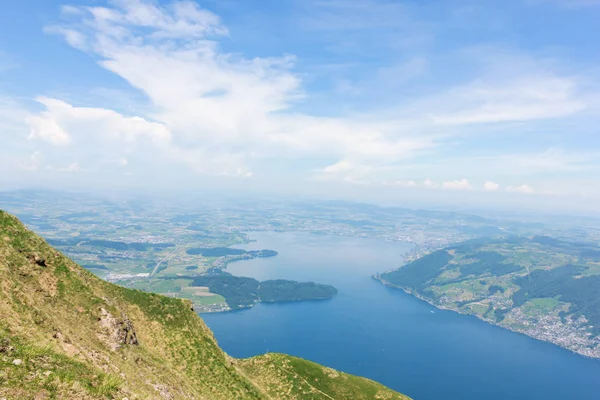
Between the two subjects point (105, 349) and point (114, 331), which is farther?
point (114, 331)

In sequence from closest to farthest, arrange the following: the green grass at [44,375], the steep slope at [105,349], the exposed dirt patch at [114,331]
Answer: the green grass at [44,375]
the steep slope at [105,349]
the exposed dirt patch at [114,331]

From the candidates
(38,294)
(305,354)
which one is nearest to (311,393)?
(38,294)

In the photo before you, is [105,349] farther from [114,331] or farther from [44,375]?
[44,375]

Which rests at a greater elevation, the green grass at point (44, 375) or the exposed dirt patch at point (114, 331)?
the green grass at point (44, 375)

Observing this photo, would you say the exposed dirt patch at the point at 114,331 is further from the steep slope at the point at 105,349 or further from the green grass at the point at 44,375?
the green grass at the point at 44,375

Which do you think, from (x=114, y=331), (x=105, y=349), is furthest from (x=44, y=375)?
(x=114, y=331)

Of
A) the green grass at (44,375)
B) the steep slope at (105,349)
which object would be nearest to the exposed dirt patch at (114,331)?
A: the steep slope at (105,349)

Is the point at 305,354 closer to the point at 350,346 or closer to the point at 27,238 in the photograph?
the point at 350,346

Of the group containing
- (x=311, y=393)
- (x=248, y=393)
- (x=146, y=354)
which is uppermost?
(x=146, y=354)
